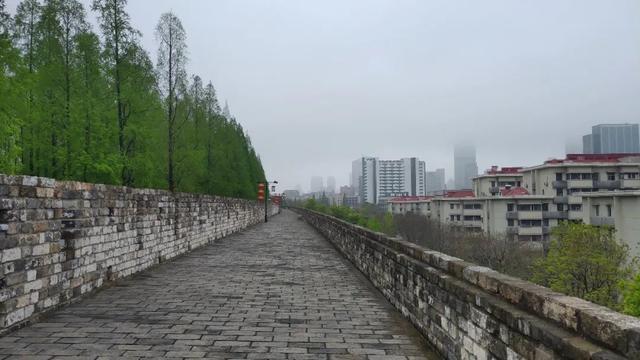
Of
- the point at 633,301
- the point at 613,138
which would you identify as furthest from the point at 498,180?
the point at 613,138

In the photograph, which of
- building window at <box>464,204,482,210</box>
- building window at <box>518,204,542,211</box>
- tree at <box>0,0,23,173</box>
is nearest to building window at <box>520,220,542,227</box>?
building window at <box>518,204,542,211</box>

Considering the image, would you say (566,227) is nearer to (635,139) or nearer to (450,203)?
(450,203)

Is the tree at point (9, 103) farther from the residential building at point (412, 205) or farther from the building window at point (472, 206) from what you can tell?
the residential building at point (412, 205)

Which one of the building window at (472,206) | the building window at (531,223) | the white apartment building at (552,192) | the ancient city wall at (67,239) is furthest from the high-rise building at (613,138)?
the ancient city wall at (67,239)

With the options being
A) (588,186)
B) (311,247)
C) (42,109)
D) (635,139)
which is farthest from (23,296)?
(635,139)

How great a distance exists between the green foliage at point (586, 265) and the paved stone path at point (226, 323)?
71.6ft

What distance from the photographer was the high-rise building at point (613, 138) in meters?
164

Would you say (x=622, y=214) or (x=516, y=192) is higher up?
(x=516, y=192)

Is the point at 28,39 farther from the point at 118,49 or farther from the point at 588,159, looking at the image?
the point at 588,159

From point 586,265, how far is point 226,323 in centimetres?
2729

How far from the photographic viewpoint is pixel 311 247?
17.0m

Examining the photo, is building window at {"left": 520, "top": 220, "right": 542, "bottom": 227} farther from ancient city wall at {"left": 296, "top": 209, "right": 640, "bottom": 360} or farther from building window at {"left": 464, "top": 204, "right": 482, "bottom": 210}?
ancient city wall at {"left": 296, "top": 209, "right": 640, "bottom": 360}

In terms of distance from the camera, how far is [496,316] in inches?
129

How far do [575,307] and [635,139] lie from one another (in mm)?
201051
